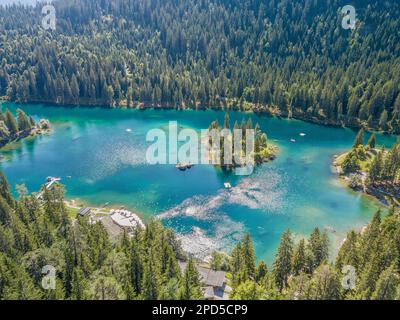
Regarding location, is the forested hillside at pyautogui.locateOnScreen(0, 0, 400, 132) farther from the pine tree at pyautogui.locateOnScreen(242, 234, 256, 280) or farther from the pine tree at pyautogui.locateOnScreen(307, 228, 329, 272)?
the pine tree at pyautogui.locateOnScreen(242, 234, 256, 280)

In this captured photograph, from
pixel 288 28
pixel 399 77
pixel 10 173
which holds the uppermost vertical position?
pixel 288 28

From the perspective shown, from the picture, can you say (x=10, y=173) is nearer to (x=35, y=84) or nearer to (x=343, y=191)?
(x=35, y=84)

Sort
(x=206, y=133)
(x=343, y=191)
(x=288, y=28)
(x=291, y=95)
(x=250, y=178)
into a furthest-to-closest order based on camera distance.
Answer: (x=288, y=28)
(x=291, y=95)
(x=206, y=133)
(x=250, y=178)
(x=343, y=191)

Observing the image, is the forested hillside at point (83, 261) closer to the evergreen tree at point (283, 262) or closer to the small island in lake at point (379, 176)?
the evergreen tree at point (283, 262)

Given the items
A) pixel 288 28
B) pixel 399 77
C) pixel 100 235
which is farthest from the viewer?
pixel 288 28

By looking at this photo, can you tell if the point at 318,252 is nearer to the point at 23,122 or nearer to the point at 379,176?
the point at 379,176

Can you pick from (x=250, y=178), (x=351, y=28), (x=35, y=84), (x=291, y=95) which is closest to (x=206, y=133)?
(x=250, y=178)
